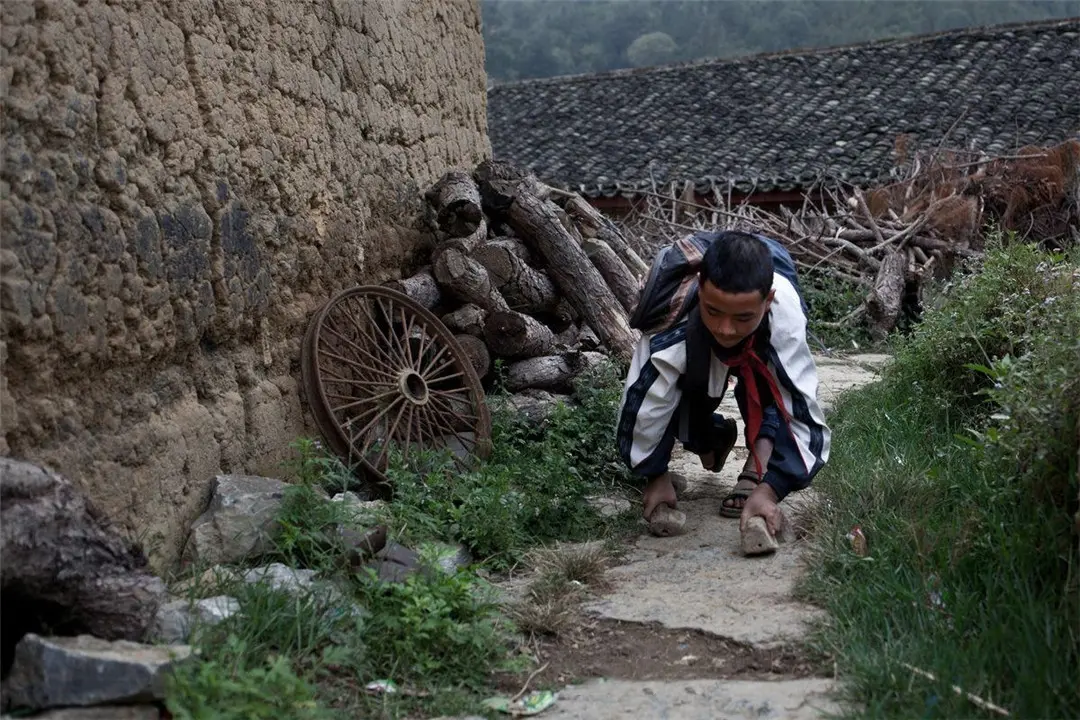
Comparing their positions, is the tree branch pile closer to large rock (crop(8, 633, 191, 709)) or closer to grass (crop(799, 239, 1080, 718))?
grass (crop(799, 239, 1080, 718))

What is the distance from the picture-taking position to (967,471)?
13.1 feet

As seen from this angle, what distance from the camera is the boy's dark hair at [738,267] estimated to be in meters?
3.78

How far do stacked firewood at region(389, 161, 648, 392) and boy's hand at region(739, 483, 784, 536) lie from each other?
1.80 meters

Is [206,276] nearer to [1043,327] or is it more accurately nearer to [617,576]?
[617,576]

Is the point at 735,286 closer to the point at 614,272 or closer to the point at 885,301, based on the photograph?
the point at 614,272

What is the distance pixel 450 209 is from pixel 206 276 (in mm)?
2020

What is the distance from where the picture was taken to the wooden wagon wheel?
14.9 ft

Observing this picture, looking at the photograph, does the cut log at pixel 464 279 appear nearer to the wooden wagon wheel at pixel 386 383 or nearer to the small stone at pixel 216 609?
the wooden wagon wheel at pixel 386 383

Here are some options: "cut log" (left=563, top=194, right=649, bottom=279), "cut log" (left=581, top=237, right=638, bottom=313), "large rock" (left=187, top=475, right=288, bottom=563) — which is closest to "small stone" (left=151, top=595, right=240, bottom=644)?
"large rock" (left=187, top=475, right=288, bottom=563)

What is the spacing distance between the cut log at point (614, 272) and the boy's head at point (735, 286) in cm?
241

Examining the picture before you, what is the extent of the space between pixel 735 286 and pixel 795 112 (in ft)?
48.9

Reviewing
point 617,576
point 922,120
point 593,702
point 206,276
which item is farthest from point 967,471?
point 922,120

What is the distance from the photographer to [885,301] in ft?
32.2

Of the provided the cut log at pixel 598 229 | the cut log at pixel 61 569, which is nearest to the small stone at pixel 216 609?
the cut log at pixel 61 569
